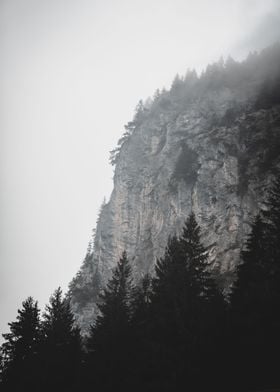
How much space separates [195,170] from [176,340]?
5028 cm

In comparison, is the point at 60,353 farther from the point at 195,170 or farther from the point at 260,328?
the point at 195,170

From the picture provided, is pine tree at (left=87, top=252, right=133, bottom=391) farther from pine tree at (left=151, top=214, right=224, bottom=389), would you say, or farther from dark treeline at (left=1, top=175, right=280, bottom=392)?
pine tree at (left=151, top=214, right=224, bottom=389)

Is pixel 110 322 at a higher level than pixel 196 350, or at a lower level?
higher

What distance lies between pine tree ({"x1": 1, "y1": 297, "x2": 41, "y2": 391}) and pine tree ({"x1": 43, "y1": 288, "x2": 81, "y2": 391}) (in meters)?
0.84

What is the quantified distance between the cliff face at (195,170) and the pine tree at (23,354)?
27.8m

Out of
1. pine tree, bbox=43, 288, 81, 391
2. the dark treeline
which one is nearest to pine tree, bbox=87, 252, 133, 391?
the dark treeline

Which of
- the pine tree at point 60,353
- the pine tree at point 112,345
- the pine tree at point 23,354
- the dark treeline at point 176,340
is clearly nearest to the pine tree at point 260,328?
the dark treeline at point 176,340

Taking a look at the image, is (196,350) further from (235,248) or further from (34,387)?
(235,248)

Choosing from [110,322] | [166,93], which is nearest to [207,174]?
[166,93]

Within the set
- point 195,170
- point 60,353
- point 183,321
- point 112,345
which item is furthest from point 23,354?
point 195,170

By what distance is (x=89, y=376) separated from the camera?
71.6 ft

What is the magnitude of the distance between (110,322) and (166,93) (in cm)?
7632

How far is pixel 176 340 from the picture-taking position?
1870 cm

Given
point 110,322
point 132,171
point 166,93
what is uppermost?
point 166,93
